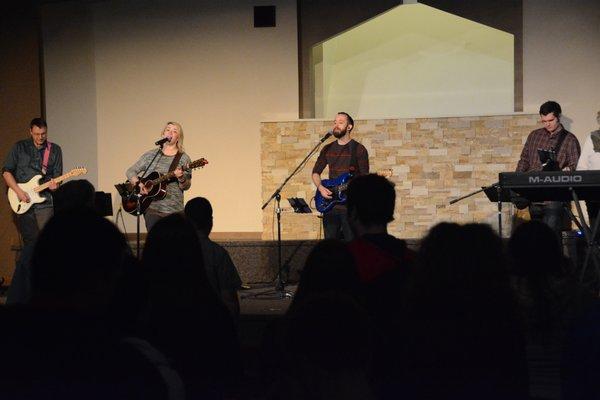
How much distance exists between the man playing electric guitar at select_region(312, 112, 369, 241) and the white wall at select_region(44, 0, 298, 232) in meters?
2.38

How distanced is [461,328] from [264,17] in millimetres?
9058

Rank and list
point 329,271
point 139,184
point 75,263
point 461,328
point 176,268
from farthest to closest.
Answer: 1. point 139,184
2. point 176,268
3. point 329,271
4. point 461,328
5. point 75,263

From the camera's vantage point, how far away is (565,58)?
33.9 ft

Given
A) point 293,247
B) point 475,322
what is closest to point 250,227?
point 293,247

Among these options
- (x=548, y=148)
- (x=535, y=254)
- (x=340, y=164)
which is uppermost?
(x=548, y=148)

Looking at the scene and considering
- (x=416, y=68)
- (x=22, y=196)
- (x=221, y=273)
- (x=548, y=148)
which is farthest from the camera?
(x=416, y=68)

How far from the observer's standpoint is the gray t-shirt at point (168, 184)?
843cm

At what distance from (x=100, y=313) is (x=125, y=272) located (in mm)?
1423

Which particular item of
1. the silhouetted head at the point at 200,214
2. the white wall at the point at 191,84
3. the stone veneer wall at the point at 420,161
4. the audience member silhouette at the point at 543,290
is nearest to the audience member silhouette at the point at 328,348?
the audience member silhouette at the point at 543,290

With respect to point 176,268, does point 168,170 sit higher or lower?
higher

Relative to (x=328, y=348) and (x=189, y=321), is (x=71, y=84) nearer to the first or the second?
(x=189, y=321)

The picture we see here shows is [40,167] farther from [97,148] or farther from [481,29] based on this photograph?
[481,29]

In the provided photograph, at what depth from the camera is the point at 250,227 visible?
11250 millimetres

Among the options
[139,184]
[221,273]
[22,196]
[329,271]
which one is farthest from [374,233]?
[22,196]
